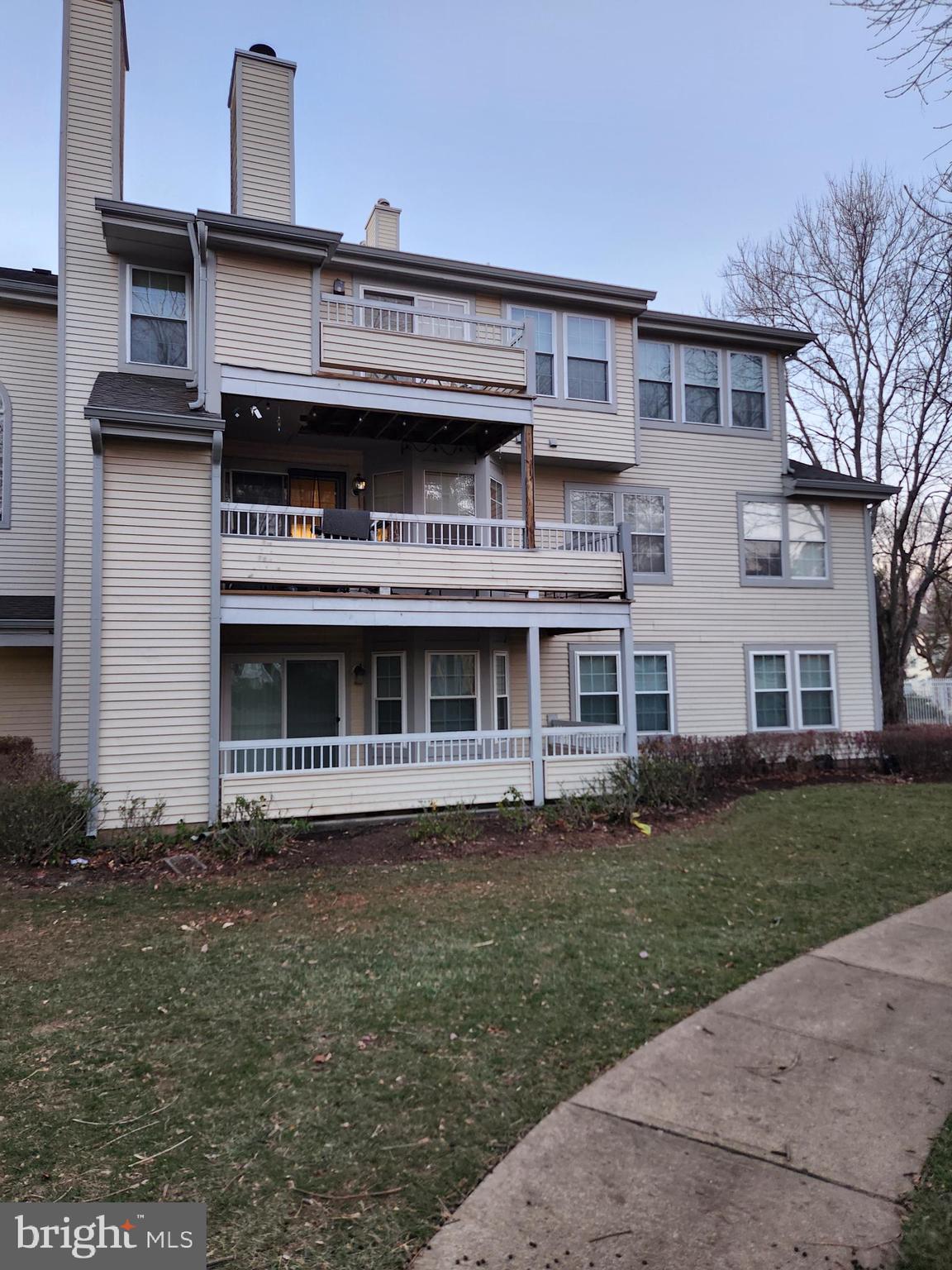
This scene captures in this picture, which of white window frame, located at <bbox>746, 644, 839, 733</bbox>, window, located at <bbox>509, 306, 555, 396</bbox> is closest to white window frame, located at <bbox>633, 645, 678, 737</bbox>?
white window frame, located at <bbox>746, 644, 839, 733</bbox>

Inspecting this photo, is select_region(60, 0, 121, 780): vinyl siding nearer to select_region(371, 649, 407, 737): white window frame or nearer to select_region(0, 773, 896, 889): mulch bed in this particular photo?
select_region(0, 773, 896, 889): mulch bed

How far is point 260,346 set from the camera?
35.8 feet

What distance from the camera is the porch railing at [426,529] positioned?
1104cm

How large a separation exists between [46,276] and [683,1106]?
1510 cm

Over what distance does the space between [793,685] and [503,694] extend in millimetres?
6298

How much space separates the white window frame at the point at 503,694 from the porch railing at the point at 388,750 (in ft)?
4.00

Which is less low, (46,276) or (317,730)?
(46,276)

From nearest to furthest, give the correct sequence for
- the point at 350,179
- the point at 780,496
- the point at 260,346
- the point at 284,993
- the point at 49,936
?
the point at 284,993 < the point at 49,936 < the point at 260,346 < the point at 780,496 < the point at 350,179

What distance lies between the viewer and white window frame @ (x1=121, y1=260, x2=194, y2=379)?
11.6m

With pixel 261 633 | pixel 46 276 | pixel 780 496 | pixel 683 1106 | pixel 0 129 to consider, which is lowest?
pixel 683 1106

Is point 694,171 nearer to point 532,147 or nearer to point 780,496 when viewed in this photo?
point 780,496

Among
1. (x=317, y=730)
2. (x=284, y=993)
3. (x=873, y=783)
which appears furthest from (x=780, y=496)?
(x=284, y=993)

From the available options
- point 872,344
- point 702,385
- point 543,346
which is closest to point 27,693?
point 543,346

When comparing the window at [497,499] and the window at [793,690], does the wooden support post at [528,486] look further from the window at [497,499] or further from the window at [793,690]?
the window at [793,690]
